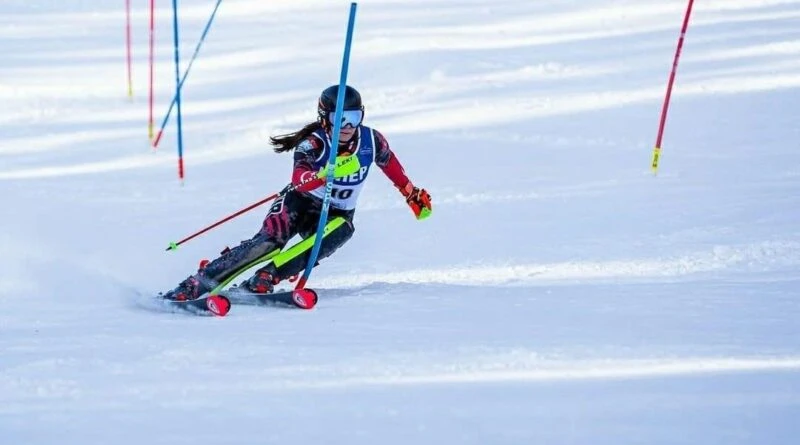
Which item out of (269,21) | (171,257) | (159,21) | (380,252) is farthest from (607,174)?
(159,21)

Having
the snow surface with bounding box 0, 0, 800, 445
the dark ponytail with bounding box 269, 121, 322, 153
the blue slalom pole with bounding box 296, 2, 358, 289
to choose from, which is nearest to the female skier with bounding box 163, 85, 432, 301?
the dark ponytail with bounding box 269, 121, 322, 153

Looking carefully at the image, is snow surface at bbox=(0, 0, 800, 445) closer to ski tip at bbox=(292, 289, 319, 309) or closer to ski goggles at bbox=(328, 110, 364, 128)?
ski tip at bbox=(292, 289, 319, 309)

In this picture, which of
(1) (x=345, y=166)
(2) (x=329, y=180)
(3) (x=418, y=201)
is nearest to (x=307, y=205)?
(1) (x=345, y=166)

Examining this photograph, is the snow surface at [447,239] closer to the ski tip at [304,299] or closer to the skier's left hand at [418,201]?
the ski tip at [304,299]

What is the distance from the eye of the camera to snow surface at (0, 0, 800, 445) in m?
4.19

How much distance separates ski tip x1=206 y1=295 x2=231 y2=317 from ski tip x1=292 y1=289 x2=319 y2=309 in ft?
0.99

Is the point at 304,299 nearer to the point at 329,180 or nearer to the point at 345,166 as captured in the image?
the point at 329,180

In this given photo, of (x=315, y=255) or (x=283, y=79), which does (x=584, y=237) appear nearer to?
(x=315, y=255)

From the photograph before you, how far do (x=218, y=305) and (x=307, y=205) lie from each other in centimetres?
94

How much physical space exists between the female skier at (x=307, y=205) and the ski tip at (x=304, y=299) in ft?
1.32

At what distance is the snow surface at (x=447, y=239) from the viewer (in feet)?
13.8

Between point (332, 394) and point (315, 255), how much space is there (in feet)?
7.78

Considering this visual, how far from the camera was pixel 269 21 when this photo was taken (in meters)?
22.1

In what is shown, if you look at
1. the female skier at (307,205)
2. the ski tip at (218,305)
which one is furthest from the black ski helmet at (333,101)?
the ski tip at (218,305)
